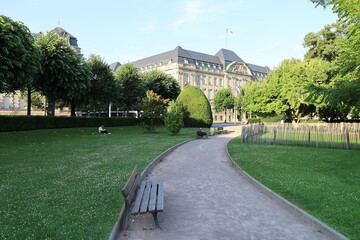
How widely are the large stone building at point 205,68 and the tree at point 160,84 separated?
2598 cm

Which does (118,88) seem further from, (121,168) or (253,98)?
(121,168)

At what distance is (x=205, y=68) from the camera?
3511 inches

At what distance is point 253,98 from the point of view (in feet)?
128

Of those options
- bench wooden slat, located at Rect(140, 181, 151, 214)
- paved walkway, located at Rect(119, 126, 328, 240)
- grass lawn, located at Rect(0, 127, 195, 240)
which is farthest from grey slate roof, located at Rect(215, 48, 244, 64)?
bench wooden slat, located at Rect(140, 181, 151, 214)

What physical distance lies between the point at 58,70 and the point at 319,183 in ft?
91.6

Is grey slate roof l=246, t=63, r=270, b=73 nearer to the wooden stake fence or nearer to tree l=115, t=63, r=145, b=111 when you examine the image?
tree l=115, t=63, r=145, b=111

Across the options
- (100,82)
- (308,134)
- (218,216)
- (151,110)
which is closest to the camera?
(218,216)

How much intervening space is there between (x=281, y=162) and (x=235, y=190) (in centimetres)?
524

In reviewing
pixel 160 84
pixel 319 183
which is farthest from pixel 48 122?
pixel 319 183

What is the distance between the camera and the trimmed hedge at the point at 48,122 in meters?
23.5

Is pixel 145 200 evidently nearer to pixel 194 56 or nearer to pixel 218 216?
pixel 218 216

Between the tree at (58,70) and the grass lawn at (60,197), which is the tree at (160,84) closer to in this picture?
the tree at (58,70)

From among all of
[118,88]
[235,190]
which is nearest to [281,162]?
[235,190]

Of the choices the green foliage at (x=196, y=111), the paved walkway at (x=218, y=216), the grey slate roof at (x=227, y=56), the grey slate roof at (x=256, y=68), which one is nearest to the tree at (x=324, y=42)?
the green foliage at (x=196, y=111)
